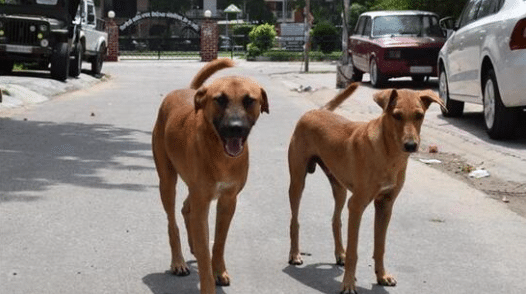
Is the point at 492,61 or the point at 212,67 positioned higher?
the point at 212,67

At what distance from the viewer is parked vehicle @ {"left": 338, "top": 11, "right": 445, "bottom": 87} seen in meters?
22.8

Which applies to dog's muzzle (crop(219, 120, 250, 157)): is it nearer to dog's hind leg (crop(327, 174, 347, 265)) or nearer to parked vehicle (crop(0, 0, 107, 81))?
dog's hind leg (crop(327, 174, 347, 265))

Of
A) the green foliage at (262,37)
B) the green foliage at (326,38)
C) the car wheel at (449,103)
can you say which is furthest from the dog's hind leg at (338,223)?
the green foliage at (326,38)

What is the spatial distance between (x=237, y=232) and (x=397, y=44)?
54.5 feet

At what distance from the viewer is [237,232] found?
22.6 ft

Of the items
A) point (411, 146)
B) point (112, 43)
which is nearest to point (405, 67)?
point (411, 146)

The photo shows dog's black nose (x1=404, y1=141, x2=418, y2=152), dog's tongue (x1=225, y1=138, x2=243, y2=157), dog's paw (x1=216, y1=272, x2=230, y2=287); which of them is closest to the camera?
dog's tongue (x1=225, y1=138, x2=243, y2=157)

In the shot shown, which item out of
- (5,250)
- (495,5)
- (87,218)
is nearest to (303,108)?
(495,5)

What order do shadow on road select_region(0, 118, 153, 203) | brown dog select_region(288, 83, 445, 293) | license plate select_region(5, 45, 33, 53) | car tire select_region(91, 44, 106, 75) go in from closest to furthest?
brown dog select_region(288, 83, 445, 293)
shadow on road select_region(0, 118, 153, 203)
license plate select_region(5, 45, 33, 53)
car tire select_region(91, 44, 106, 75)

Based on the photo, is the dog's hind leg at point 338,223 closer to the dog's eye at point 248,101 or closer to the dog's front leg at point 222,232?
the dog's front leg at point 222,232

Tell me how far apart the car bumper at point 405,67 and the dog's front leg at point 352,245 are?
17.8 meters

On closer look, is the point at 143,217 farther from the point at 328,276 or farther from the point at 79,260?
the point at 328,276

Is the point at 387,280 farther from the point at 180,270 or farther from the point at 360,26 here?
the point at 360,26

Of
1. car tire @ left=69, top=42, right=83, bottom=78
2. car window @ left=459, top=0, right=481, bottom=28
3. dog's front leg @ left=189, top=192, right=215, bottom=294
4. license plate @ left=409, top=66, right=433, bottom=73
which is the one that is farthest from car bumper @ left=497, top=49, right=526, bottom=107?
car tire @ left=69, top=42, right=83, bottom=78
